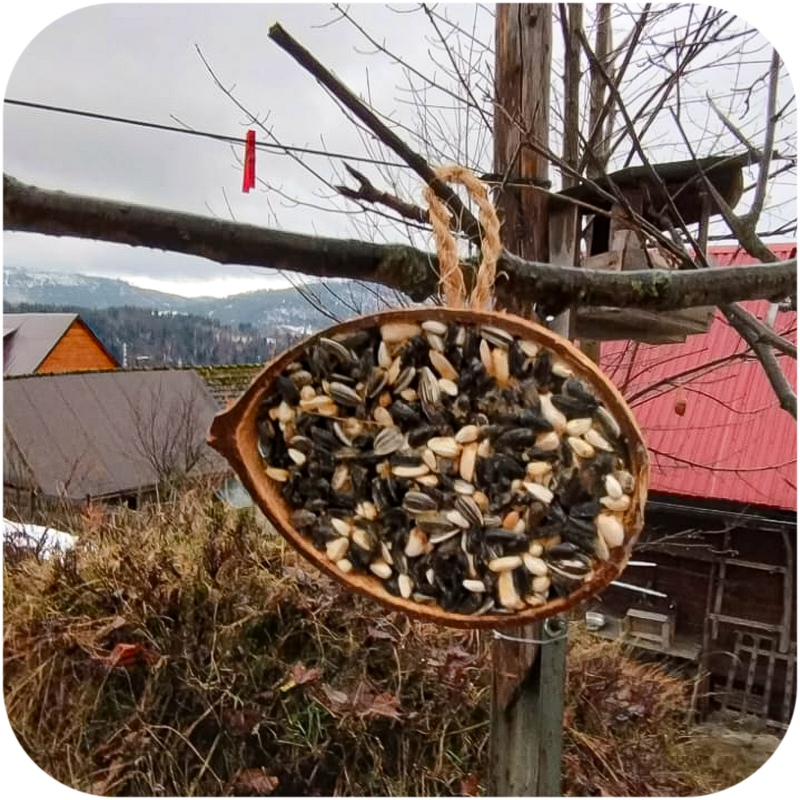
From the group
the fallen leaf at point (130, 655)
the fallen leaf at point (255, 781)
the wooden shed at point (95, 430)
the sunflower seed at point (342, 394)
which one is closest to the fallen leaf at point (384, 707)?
the fallen leaf at point (255, 781)

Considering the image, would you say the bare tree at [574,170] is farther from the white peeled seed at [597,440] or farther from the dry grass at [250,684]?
the dry grass at [250,684]

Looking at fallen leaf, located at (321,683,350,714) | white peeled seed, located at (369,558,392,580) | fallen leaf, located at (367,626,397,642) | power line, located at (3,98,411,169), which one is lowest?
fallen leaf, located at (321,683,350,714)

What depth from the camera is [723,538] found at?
0.89 m

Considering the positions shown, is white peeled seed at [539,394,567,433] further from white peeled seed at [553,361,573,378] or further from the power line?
the power line

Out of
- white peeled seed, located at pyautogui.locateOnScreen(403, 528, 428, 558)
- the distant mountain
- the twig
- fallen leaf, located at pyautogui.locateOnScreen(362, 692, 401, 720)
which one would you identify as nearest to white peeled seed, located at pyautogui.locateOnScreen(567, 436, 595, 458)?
white peeled seed, located at pyautogui.locateOnScreen(403, 528, 428, 558)

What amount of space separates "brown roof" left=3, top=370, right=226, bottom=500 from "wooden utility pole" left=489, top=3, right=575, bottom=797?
1.16ft

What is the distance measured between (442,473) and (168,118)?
0.46 metres

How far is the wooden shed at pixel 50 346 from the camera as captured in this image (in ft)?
2.16

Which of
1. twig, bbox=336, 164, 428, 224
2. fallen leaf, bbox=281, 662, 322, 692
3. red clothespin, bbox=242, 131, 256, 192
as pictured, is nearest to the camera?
twig, bbox=336, 164, 428, 224

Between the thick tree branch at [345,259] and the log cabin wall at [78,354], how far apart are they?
0.71 ft

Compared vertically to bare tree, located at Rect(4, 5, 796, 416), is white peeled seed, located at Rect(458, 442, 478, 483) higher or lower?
lower

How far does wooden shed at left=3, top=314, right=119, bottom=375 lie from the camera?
0.66 m

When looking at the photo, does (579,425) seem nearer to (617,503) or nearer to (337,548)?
(617,503)

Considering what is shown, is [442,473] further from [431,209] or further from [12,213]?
[12,213]
